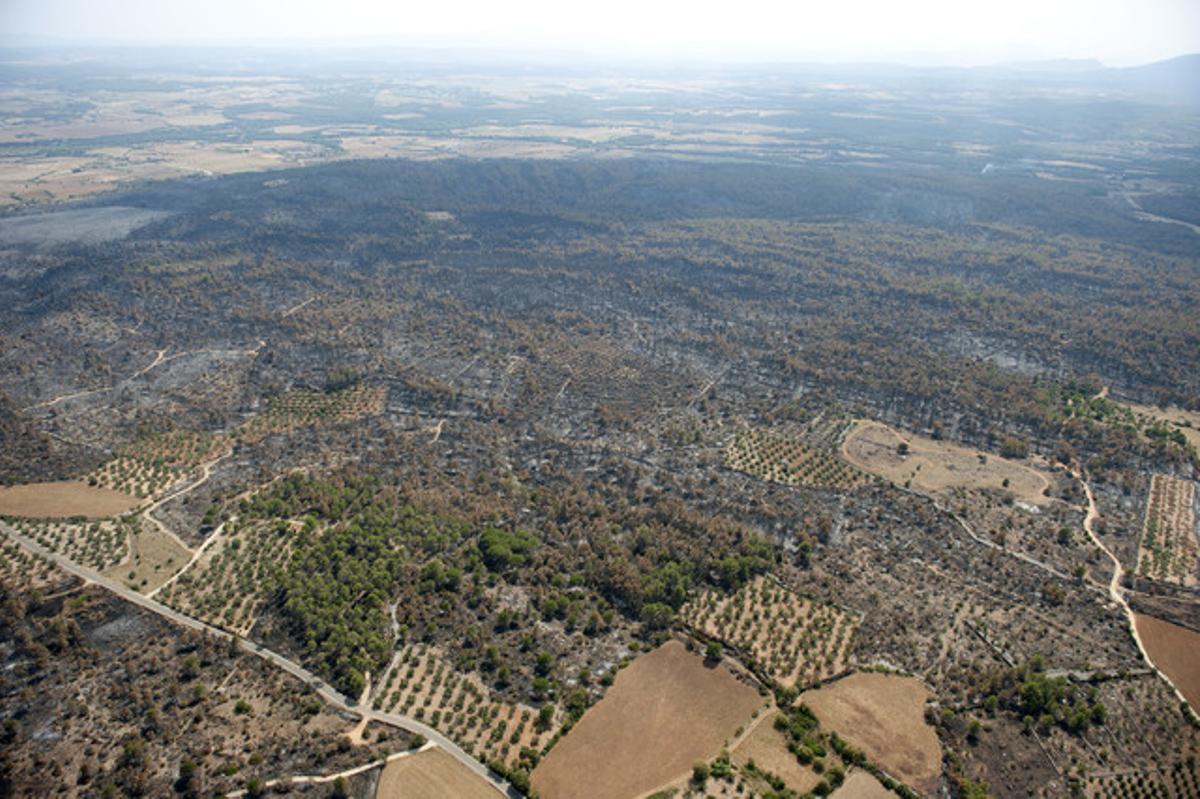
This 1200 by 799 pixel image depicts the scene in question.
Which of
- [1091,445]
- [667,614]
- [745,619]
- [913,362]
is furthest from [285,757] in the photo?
[913,362]

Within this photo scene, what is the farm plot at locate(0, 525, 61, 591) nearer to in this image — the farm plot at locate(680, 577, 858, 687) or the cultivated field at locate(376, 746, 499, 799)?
the cultivated field at locate(376, 746, 499, 799)

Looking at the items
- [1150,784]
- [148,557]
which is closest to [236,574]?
[148,557]

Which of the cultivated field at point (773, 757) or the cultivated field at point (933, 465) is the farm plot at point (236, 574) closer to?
the cultivated field at point (773, 757)

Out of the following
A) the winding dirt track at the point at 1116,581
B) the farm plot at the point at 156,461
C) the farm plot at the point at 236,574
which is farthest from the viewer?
the farm plot at the point at 156,461

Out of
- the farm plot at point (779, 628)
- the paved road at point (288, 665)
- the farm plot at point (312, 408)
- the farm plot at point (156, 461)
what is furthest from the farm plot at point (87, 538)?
the farm plot at point (779, 628)

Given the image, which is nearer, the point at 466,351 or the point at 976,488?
the point at 976,488

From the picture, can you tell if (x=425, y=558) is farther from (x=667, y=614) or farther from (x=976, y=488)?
(x=976, y=488)

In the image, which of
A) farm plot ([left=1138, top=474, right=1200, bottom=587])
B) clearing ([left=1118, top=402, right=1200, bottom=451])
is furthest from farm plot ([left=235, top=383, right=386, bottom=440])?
clearing ([left=1118, top=402, right=1200, bottom=451])
